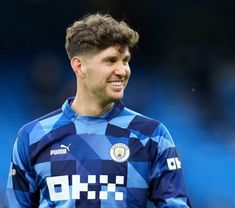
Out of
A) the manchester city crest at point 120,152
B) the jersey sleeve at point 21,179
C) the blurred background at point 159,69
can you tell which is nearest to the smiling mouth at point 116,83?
the manchester city crest at point 120,152

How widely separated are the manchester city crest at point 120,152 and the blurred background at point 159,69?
2.06 meters

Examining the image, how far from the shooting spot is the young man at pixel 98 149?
265 centimetres

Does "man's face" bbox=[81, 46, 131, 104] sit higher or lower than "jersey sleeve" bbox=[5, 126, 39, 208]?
higher

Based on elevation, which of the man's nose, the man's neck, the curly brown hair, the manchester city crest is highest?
the curly brown hair

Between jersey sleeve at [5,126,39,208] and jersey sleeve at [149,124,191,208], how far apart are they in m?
0.45

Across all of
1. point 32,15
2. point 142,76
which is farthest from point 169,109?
point 32,15

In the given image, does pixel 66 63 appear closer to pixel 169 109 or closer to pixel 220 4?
pixel 169 109

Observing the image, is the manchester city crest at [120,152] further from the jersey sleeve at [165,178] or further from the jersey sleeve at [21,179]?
the jersey sleeve at [21,179]

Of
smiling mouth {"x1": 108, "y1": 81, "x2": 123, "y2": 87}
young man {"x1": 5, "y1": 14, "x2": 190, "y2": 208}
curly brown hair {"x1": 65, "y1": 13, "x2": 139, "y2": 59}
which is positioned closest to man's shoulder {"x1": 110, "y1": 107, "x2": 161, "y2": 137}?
young man {"x1": 5, "y1": 14, "x2": 190, "y2": 208}

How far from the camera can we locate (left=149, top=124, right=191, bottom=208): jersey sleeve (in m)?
2.64

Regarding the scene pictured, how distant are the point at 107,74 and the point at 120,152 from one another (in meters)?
0.29

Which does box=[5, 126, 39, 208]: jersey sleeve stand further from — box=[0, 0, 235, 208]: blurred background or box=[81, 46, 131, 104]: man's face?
box=[0, 0, 235, 208]: blurred background

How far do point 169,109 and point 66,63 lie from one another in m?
0.73

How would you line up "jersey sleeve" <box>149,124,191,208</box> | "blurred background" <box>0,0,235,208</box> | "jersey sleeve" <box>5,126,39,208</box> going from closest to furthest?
"jersey sleeve" <box>149,124,191,208</box>, "jersey sleeve" <box>5,126,39,208</box>, "blurred background" <box>0,0,235,208</box>
